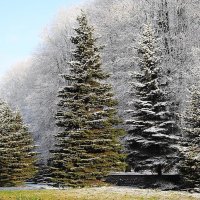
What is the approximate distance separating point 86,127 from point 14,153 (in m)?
12.3

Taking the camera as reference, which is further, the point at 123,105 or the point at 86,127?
the point at 123,105

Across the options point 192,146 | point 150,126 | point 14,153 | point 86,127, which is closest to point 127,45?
point 150,126

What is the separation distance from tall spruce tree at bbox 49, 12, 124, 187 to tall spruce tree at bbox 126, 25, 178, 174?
290 centimetres

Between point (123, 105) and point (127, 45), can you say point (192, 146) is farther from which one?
point (127, 45)

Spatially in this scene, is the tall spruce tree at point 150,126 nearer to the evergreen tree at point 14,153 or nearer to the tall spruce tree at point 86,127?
the tall spruce tree at point 86,127

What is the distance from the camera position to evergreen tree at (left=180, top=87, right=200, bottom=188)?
81.0 ft

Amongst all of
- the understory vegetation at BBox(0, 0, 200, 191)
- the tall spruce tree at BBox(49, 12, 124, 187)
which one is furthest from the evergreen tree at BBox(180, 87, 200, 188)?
the tall spruce tree at BBox(49, 12, 124, 187)

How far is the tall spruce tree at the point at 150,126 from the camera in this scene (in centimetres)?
2898

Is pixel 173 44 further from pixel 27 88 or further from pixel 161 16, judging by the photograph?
pixel 27 88

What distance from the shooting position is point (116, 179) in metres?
34.4

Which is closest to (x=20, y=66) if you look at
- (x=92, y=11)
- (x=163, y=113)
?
(x=92, y=11)

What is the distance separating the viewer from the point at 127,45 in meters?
40.9

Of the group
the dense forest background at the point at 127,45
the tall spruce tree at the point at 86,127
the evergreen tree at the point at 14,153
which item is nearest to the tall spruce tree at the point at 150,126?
the dense forest background at the point at 127,45

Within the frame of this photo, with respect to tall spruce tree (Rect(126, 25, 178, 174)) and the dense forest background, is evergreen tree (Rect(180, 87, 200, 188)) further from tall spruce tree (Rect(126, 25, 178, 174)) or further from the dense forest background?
the dense forest background
